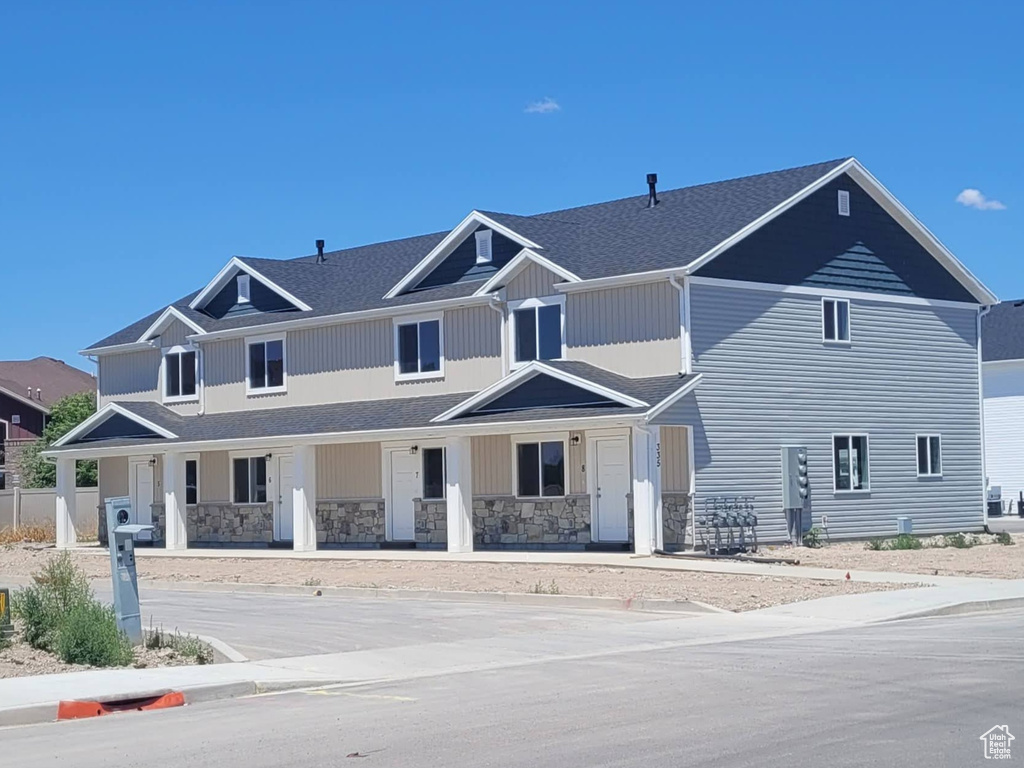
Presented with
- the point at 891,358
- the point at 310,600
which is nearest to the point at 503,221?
the point at 891,358

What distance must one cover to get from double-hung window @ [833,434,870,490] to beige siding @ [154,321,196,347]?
58.2ft

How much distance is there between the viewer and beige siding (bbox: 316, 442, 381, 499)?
35.5 m

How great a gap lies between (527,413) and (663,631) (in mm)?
12686

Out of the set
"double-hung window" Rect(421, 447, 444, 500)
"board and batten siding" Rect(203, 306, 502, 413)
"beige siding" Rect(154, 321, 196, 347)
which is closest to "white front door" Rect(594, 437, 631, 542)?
"board and batten siding" Rect(203, 306, 502, 413)

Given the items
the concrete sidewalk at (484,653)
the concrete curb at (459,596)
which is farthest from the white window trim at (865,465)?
the concrete curb at (459,596)

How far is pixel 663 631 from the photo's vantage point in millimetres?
17891

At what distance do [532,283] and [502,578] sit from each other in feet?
29.5

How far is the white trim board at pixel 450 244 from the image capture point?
33.3 metres

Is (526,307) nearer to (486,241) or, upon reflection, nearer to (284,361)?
(486,241)

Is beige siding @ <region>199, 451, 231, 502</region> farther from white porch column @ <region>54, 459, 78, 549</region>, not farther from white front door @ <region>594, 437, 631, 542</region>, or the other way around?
white front door @ <region>594, 437, 631, 542</region>

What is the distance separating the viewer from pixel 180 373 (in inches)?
1592

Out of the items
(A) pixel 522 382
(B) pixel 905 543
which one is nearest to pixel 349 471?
(A) pixel 522 382

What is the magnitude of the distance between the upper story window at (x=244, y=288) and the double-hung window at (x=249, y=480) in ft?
14.6

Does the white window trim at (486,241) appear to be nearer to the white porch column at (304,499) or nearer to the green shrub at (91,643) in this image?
the white porch column at (304,499)
